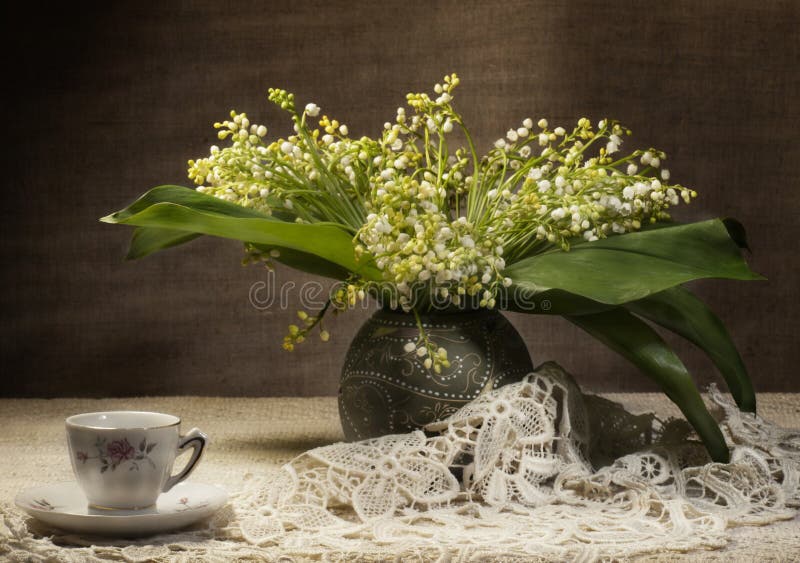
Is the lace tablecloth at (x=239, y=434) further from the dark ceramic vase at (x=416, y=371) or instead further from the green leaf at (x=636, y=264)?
the green leaf at (x=636, y=264)

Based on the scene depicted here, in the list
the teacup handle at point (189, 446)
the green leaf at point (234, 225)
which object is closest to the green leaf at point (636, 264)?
the green leaf at point (234, 225)

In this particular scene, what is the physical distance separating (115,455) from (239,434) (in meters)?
0.40

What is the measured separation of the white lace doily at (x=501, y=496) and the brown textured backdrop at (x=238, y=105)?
62 cm

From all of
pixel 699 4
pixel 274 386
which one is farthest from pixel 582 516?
pixel 699 4

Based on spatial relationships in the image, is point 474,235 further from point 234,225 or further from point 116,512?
point 116,512

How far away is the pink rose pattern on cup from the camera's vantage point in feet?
2.49

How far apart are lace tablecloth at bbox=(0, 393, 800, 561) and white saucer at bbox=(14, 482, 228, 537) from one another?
3cm

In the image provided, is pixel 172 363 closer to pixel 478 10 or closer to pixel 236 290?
pixel 236 290

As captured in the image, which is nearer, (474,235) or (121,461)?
(121,461)

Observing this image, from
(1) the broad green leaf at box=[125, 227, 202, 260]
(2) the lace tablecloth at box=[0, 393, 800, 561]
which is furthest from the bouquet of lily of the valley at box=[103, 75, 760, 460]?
(2) the lace tablecloth at box=[0, 393, 800, 561]

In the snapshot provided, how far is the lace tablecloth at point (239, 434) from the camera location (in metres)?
0.78

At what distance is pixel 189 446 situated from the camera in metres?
0.82

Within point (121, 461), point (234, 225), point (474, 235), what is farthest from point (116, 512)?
point (474, 235)

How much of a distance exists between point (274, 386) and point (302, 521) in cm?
73
